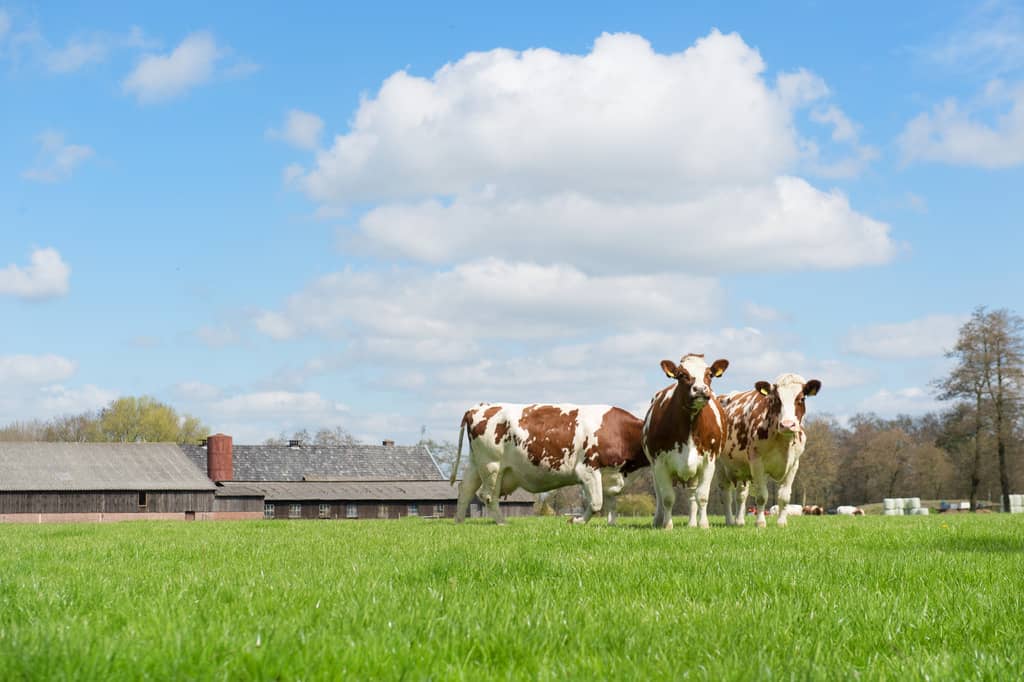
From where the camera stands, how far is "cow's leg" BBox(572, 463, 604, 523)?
17516 mm

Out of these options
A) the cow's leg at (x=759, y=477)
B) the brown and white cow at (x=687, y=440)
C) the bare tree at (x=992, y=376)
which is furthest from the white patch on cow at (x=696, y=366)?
the bare tree at (x=992, y=376)

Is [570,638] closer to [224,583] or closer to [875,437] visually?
[224,583]

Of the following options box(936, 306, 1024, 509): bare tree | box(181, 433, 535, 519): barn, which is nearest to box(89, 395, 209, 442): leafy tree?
box(181, 433, 535, 519): barn

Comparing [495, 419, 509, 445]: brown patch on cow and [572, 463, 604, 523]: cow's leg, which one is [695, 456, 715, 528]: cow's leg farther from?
[495, 419, 509, 445]: brown patch on cow

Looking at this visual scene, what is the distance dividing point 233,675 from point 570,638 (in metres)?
1.54

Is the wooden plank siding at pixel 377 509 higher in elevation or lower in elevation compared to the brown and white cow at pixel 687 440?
lower

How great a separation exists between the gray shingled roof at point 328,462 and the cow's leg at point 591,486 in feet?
210

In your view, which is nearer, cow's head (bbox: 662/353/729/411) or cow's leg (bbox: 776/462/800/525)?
cow's head (bbox: 662/353/729/411)

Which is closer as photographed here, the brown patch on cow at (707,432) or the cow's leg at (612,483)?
the brown patch on cow at (707,432)

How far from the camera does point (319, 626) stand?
441cm

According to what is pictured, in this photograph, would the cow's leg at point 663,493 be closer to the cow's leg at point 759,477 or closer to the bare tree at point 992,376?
the cow's leg at point 759,477

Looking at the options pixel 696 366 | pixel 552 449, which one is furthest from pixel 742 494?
pixel 696 366

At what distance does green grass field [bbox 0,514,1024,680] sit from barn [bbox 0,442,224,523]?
206 ft

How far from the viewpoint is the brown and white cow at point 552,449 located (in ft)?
58.1
